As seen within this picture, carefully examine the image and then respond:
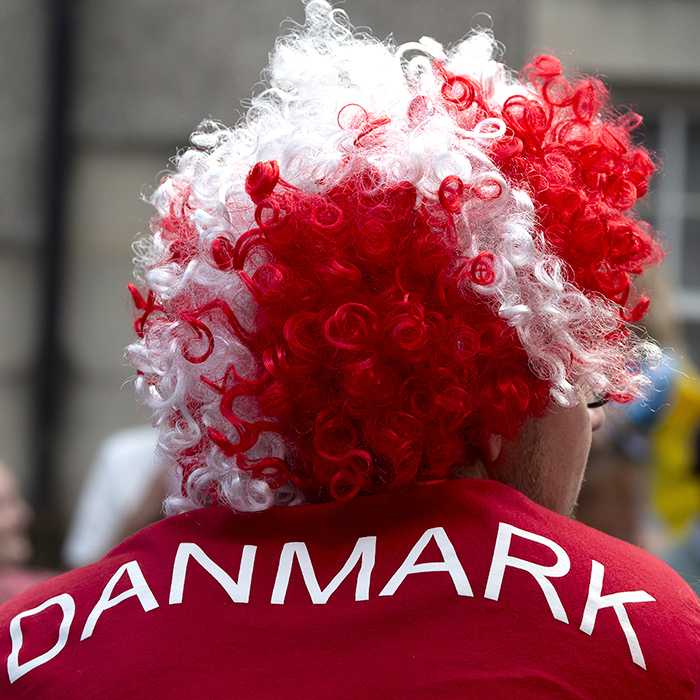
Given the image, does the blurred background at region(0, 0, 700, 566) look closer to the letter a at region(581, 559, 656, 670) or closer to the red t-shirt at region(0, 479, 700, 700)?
the red t-shirt at region(0, 479, 700, 700)

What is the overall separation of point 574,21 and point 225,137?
175 inches

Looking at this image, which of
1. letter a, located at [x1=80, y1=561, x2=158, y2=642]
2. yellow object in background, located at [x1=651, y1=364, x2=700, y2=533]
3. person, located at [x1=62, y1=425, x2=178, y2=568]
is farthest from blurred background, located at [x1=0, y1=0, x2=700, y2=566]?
letter a, located at [x1=80, y1=561, x2=158, y2=642]

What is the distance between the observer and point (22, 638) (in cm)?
106

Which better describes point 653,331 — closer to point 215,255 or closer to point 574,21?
point 215,255

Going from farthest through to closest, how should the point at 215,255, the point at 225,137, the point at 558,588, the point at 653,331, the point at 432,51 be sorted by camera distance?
the point at 653,331, the point at 225,137, the point at 432,51, the point at 215,255, the point at 558,588

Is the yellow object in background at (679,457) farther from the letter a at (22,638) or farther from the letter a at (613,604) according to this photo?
the letter a at (22,638)

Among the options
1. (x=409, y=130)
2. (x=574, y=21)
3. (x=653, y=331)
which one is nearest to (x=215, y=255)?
(x=409, y=130)

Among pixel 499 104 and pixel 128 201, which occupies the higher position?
pixel 128 201

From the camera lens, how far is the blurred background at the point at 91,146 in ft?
15.3

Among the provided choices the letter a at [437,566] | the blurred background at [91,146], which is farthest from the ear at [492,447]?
the blurred background at [91,146]

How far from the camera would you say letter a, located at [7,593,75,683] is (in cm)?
101

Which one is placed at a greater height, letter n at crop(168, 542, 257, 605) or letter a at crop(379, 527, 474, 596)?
letter a at crop(379, 527, 474, 596)

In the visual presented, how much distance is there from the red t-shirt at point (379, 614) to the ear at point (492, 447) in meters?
0.09

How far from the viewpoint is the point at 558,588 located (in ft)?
3.04
